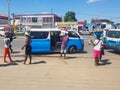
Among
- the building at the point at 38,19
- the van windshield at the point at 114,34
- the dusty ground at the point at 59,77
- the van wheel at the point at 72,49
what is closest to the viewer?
the dusty ground at the point at 59,77

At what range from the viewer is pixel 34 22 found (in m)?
97.2

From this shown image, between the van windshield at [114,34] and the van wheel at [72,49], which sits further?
the van windshield at [114,34]

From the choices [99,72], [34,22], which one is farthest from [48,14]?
[99,72]

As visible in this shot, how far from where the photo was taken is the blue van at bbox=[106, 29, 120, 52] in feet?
64.2

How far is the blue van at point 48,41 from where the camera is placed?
1878 centimetres

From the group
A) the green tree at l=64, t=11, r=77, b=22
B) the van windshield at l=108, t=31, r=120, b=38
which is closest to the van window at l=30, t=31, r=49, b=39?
the van windshield at l=108, t=31, r=120, b=38

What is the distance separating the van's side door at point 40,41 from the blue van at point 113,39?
4.52 metres

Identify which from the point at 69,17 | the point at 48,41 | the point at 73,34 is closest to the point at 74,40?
the point at 73,34

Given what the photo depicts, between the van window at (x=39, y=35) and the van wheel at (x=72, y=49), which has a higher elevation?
the van window at (x=39, y=35)

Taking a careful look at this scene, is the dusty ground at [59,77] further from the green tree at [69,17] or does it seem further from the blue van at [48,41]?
the green tree at [69,17]

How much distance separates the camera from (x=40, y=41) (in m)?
18.8

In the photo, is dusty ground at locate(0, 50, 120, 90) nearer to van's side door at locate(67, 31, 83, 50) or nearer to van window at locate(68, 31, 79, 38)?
van's side door at locate(67, 31, 83, 50)

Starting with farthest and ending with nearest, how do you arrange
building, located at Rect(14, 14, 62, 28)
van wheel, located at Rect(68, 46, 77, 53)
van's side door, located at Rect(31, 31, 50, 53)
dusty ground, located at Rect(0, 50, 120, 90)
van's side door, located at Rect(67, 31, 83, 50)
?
1. building, located at Rect(14, 14, 62, 28)
2. van wheel, located at Rect(68, 46, 77, 53)
3. van's side door, located at Rect(67, 31, 83, 50)
4. van's side door, located at Rect(31, 31, 50, 53)
5. dusty ground, located at Rect(0, 50, 120, 90)

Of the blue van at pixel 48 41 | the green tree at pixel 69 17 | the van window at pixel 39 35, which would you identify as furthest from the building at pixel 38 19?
the van window at pixel 39 35
